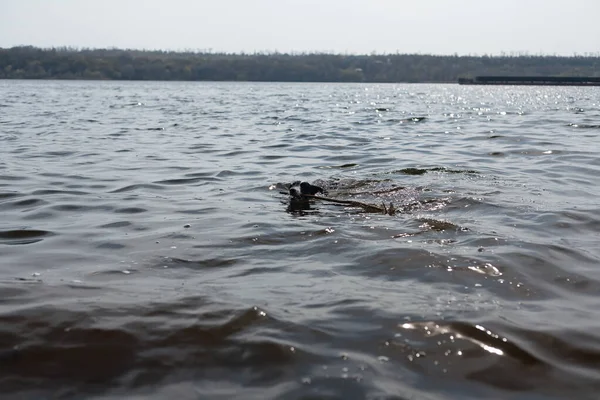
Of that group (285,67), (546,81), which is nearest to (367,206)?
(546,81)

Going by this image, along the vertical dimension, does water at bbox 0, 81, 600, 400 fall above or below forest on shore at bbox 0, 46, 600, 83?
below

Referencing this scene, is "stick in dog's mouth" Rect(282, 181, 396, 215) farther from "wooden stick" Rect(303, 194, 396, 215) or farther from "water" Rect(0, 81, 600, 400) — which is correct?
"water" Rect(0, 81, 600, 400)

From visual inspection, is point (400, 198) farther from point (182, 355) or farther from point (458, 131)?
point (458, 131)

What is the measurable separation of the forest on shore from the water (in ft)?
385

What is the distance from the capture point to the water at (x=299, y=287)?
3.12 meters

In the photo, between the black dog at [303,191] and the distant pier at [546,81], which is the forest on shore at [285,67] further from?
the black dog at [303,191]

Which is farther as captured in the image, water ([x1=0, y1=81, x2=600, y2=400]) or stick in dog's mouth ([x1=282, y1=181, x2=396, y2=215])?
stick in dog's mouth ([x1=282, y1=181, x2=396, y2=215])

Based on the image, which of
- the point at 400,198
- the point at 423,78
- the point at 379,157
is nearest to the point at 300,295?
the point at 400,198

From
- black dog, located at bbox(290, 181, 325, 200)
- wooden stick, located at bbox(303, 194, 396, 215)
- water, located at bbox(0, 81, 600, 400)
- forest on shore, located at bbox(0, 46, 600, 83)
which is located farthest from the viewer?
forest on shore, located at bbox(0, 46, 600, 83)

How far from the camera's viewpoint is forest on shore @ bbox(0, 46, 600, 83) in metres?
120

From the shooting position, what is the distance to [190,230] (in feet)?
20.1

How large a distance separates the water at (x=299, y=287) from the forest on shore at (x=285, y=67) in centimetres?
11743

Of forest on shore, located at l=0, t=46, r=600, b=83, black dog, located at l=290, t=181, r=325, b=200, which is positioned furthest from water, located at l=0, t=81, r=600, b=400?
forest on shore, located at l=0, t=46, r=600, b=83

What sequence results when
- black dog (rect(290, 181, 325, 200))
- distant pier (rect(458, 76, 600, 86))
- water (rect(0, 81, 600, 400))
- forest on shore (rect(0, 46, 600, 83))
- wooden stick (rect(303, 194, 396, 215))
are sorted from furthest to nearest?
forest on shore (rect(0, 46, 600, 83)) → distant pier (rect(458, 76, 600, 86)) → black dog (rect(290, 181, 325, 200)) → wooden stick (rect(303, 194, 396, 215)) → water (rect(0, 81, 600, 400))
